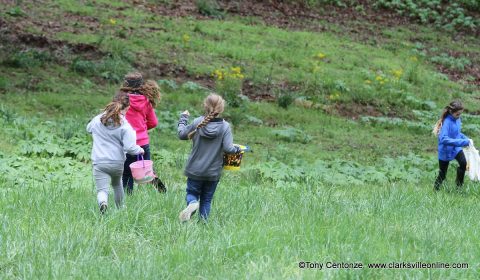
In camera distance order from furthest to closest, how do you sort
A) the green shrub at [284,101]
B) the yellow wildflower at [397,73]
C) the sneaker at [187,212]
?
the yellow wildflower at [397,73] < the green shrub at [284,101] < the sneaker at [187,212]

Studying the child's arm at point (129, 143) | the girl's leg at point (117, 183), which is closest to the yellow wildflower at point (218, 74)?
the girl's leg at point (117, 183)

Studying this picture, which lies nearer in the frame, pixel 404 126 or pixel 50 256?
pixel 50 256

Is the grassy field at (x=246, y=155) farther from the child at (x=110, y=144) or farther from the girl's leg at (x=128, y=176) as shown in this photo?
the child at (x=110, y=144)

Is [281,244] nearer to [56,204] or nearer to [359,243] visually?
[359,243]

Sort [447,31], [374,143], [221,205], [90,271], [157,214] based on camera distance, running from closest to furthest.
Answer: [90,271]
[157,214]
[221,205]
[374,143]
[447,31]

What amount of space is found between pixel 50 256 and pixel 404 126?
39.6 ft

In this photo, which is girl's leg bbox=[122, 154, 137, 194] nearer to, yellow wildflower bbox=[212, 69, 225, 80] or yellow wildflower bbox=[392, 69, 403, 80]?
yellow wildflower bbox=[212, 69, 225, 80]

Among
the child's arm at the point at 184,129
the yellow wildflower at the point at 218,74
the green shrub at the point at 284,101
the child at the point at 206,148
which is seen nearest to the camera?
the child at the point at 206,148

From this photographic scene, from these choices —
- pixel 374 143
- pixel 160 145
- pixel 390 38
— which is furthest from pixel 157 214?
pixel 390 38

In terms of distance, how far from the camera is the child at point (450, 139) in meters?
9.66

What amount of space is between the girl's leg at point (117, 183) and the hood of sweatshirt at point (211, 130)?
950 millimetres

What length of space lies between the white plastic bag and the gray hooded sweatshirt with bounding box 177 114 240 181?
471 centimetres

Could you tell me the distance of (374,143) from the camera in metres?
14.5

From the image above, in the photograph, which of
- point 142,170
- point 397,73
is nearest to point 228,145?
point 142,170
